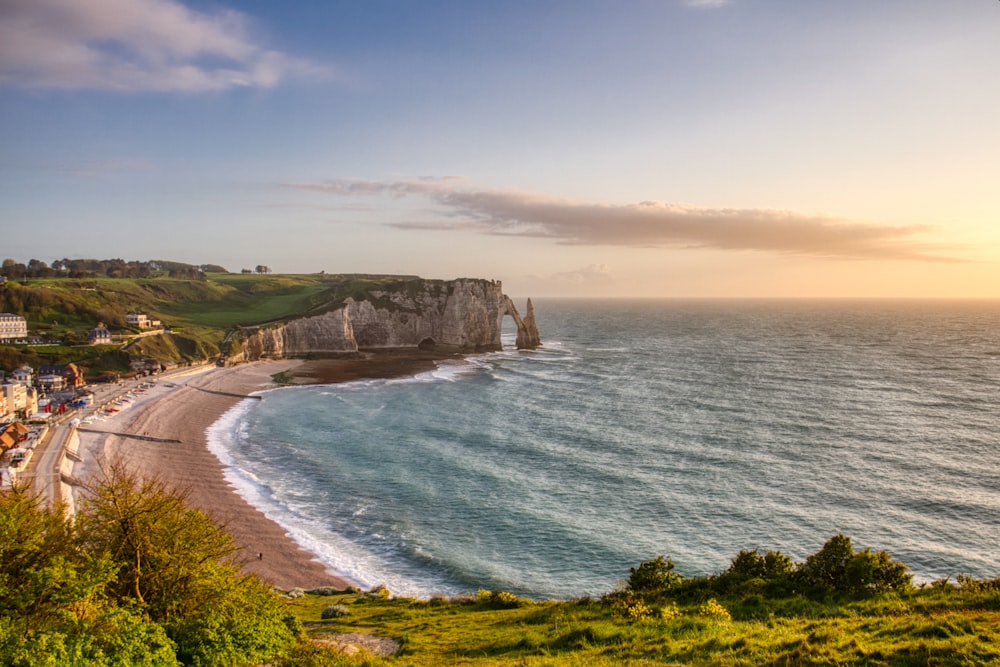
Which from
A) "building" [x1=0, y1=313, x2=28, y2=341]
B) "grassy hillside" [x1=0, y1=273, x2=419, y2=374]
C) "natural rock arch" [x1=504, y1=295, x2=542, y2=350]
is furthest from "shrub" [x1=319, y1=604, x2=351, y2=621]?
"natural rock arch" [x1=504, y1=295, x2=542, y2=350]

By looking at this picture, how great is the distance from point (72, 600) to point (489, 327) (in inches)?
5752

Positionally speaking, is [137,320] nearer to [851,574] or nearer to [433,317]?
[433,317]

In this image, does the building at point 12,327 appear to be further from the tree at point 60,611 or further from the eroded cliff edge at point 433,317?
the tree at point 60,611

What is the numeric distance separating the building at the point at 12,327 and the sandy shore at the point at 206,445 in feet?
122

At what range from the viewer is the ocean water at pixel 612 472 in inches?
1623

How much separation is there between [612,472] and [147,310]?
139 m

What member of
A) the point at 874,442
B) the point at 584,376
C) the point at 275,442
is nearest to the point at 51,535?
the point at 275,442

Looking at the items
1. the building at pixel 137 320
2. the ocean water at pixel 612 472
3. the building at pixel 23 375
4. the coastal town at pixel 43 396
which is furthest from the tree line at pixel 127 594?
the building at pixel 137 320

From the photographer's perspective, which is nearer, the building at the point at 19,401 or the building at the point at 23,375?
the building at the point at 19,401

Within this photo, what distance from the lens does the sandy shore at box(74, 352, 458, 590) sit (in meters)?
41.7

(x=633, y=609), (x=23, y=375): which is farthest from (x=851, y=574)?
(x=23, y=375)

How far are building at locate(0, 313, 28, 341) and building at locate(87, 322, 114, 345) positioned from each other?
11950 millimetres

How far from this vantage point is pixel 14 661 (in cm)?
1552

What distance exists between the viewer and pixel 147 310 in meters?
149
